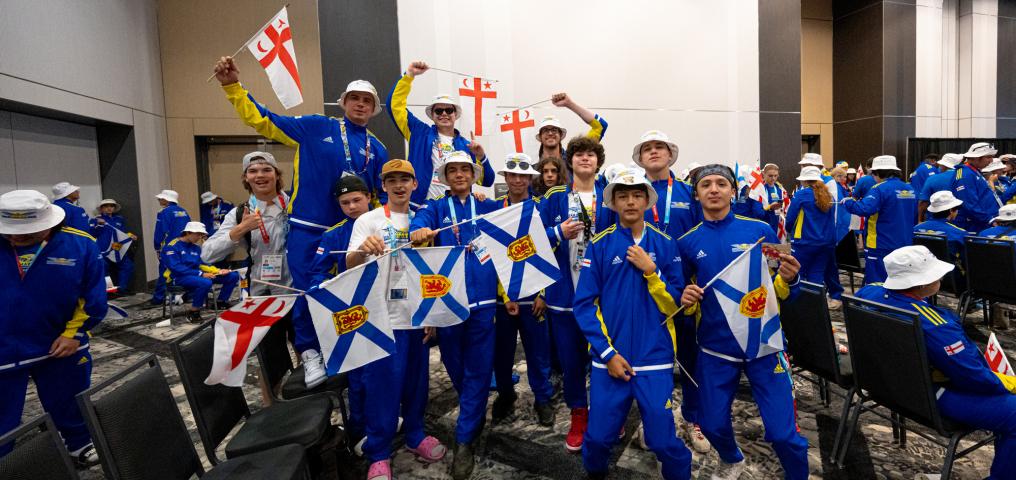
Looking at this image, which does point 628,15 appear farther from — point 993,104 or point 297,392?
point 993,104

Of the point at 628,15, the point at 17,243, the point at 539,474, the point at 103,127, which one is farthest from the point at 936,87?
the point at 103,127

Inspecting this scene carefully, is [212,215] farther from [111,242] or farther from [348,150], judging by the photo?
[348,150]

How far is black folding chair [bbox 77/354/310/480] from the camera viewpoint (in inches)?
72.8

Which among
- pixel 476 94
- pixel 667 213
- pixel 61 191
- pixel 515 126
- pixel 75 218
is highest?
pixel 476 94

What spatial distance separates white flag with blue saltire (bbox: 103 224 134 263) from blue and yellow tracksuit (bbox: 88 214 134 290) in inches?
1.5

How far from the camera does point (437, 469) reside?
312 cm

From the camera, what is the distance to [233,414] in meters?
2.67

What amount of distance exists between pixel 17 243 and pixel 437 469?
118 inches

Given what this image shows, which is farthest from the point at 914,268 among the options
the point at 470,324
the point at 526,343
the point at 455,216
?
the point at 455,216

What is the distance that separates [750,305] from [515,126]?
3.58 metres

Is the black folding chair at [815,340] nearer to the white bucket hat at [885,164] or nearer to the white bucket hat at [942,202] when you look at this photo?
the white bucket hat at [942,202]

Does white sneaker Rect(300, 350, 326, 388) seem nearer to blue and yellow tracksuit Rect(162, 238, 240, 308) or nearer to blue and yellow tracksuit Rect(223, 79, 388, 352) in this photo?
blue and yellow tracksuit Rect(223, 79, 388, 352)

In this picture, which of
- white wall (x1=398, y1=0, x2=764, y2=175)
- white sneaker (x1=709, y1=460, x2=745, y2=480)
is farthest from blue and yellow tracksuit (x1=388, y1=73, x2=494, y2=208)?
white wall (x1=398, y1=0, x2=764, y2=175)

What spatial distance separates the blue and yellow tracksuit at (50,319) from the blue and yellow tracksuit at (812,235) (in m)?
6.86
